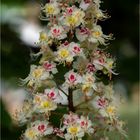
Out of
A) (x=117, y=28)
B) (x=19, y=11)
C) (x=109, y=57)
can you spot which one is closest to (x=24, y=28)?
(x=19, y=11)

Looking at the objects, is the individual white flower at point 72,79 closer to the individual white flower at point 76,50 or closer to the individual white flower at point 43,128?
the individual white flower at point 76,50

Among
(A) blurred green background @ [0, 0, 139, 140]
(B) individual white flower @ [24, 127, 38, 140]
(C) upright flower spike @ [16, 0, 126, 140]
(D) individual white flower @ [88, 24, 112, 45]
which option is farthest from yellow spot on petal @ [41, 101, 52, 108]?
(A) blurred green background @ [0, 0, 139, 140]

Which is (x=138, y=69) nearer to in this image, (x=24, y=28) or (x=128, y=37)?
(x=128, y=37)

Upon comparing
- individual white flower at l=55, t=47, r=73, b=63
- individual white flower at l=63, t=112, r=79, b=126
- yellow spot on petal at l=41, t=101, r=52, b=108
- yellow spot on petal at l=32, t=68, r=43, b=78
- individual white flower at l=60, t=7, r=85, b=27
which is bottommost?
individual white flower at l=63, t=112, r=79, b=126

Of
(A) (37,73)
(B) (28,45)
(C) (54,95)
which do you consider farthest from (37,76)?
(B) (28,45)

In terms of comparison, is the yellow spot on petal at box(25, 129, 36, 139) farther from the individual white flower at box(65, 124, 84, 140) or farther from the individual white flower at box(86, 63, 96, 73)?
the individual white flower at box(86, 63, 96, 73)

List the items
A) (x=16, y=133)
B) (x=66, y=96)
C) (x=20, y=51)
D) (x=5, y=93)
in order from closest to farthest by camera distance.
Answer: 1. (x=66, y=96)
2. (x=16, y=133)
3. (x=20, y=51)
4. (x=5, y=93)

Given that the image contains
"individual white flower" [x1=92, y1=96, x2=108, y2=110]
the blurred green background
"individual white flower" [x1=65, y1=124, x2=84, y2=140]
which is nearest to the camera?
"individual white flower" [x1=65, y1=124, x2=84, y2=140]
